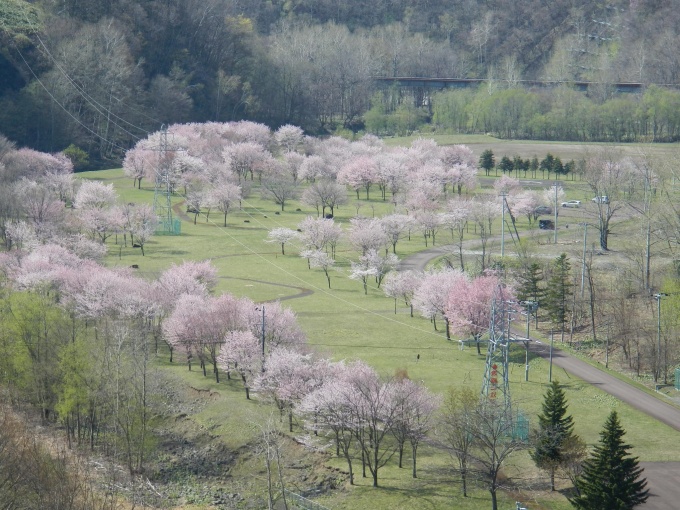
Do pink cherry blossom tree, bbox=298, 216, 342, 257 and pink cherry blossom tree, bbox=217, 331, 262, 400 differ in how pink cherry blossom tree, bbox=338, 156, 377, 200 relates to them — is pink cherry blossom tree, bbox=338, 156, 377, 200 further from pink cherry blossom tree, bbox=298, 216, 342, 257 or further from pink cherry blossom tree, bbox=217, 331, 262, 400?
pink cherry blossom tree, bbox=217, 331, 262, 400

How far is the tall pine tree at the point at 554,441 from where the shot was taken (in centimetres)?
3822

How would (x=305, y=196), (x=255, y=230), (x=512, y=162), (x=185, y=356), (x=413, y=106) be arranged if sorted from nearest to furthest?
(x=185, y=356), (x=255, y=230), (x=305, y=196), (x=512, y=162), (x=413, y=106)

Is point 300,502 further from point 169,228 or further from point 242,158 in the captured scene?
point 242,158

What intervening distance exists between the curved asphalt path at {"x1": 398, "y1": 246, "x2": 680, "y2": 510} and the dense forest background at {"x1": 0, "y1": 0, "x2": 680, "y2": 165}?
2867 inches

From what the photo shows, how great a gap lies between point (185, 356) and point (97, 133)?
67817 mm

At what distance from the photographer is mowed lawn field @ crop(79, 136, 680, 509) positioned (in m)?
39.0

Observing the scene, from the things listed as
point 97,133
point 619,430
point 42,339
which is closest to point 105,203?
point 97,133

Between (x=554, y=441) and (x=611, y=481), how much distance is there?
4282mm

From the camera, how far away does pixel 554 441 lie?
38.4 metres

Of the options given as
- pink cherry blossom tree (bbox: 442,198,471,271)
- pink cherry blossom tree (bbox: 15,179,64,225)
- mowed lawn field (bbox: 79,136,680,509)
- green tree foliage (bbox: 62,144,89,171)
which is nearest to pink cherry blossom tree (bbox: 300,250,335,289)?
mowed lawn field (bbox: 79,136,680,509)

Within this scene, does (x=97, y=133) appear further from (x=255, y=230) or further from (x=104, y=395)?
(x=104, y=395)

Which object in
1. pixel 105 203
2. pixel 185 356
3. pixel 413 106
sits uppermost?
pixel 413 106

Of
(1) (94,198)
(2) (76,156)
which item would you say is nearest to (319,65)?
(2) (76,156)

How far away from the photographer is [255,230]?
85.5 metres
